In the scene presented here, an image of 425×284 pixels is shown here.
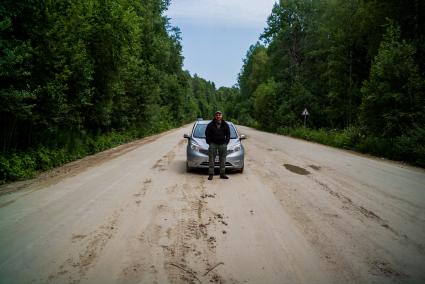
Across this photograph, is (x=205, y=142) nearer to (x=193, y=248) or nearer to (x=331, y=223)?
(x=331, y=223)

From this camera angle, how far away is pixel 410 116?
54.9 ft

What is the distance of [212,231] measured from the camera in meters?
5.42

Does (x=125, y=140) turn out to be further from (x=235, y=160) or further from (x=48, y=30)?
(x=235, y=160)

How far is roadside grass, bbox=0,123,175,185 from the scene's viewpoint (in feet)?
32.5

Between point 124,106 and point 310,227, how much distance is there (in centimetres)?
2111

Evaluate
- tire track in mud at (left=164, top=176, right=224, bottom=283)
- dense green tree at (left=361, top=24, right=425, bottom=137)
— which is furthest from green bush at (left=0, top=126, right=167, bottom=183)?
dense green tree at (left=361, top=24, right=425, bottom=137)

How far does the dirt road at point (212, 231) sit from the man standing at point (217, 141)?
1.79 ft

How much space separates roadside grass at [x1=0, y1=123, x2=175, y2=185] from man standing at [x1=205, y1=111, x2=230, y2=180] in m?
5.52

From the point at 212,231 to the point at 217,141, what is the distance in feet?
15.9

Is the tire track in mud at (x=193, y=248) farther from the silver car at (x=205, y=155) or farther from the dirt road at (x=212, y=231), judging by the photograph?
the silver car at (x=205, y=155)

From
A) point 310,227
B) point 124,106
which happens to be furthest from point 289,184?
point 124,106

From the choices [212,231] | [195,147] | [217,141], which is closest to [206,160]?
[195,147]

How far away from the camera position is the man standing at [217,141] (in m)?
10.0

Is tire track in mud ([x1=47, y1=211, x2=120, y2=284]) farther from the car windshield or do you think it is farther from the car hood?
the car windshield
